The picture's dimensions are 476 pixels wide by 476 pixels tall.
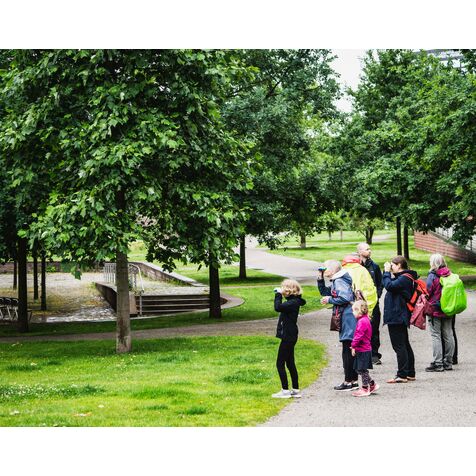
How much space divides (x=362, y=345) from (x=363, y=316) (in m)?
0.38

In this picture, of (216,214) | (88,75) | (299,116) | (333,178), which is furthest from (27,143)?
(333,178)

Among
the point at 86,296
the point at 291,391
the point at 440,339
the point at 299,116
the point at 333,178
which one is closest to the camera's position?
the point at 291,391

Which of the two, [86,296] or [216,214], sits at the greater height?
[216,214]

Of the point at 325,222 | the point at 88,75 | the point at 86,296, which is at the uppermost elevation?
the point at 88,75

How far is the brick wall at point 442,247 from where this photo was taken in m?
41.7

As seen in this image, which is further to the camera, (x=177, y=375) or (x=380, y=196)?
(x=380, y=196)

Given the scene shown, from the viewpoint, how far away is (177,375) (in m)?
12.5

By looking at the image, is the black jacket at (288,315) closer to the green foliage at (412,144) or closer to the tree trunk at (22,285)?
the green foliage at (412,144)

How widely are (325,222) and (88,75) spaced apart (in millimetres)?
22481

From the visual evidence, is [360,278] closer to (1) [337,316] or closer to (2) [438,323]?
(1) [337,316]

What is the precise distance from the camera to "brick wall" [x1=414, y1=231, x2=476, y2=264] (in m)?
41.7

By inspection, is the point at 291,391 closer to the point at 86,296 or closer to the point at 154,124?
the point at 154,124

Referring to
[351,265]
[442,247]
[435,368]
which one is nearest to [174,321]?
[435,368]

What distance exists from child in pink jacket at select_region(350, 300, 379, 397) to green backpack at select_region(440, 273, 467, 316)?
2086mm
